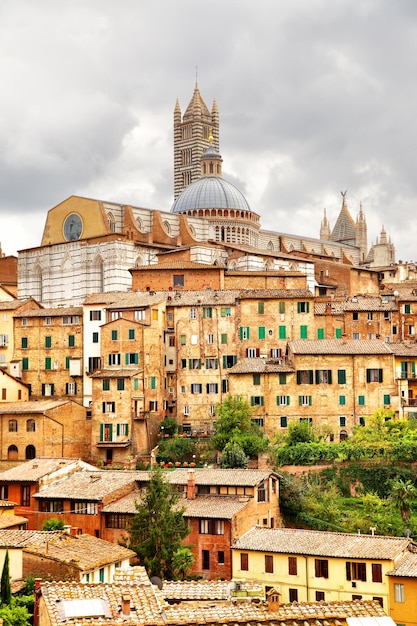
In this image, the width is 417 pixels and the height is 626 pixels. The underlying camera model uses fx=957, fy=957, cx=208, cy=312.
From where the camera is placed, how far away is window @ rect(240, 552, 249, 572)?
3838 centimetres

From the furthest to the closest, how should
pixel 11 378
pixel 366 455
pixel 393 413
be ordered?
pixel 11 378 < pixel 393 413 < pixel 366 455

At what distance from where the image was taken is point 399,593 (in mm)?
34781

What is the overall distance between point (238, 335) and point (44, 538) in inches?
1081

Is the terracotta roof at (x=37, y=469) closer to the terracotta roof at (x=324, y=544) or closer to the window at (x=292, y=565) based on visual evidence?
the terracotta roof at (x=324, y=544)

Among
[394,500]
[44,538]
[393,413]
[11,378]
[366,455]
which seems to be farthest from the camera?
[11,378]

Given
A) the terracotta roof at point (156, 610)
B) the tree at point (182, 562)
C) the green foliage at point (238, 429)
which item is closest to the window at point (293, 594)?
the tree at point (182, 562)

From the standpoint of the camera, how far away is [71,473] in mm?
47969

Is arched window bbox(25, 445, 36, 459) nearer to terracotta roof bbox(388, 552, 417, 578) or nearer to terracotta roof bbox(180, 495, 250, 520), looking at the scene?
terracotta roof bbox(180, 495, 250, 520)

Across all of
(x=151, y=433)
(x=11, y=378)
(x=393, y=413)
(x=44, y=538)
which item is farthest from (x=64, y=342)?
(x=44, y=538)

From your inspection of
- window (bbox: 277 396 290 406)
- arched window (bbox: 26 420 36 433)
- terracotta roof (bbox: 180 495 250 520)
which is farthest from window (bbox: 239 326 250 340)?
terracotta roof (bbox: 180 495 250 520)

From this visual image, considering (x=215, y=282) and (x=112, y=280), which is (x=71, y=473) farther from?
(x=112, y=280)

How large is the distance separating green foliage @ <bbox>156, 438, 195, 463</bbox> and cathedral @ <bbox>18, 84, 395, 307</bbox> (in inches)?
683

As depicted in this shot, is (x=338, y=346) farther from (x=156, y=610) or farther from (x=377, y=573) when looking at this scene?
(x=156, y=610)

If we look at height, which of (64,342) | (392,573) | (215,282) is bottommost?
(392,573)
